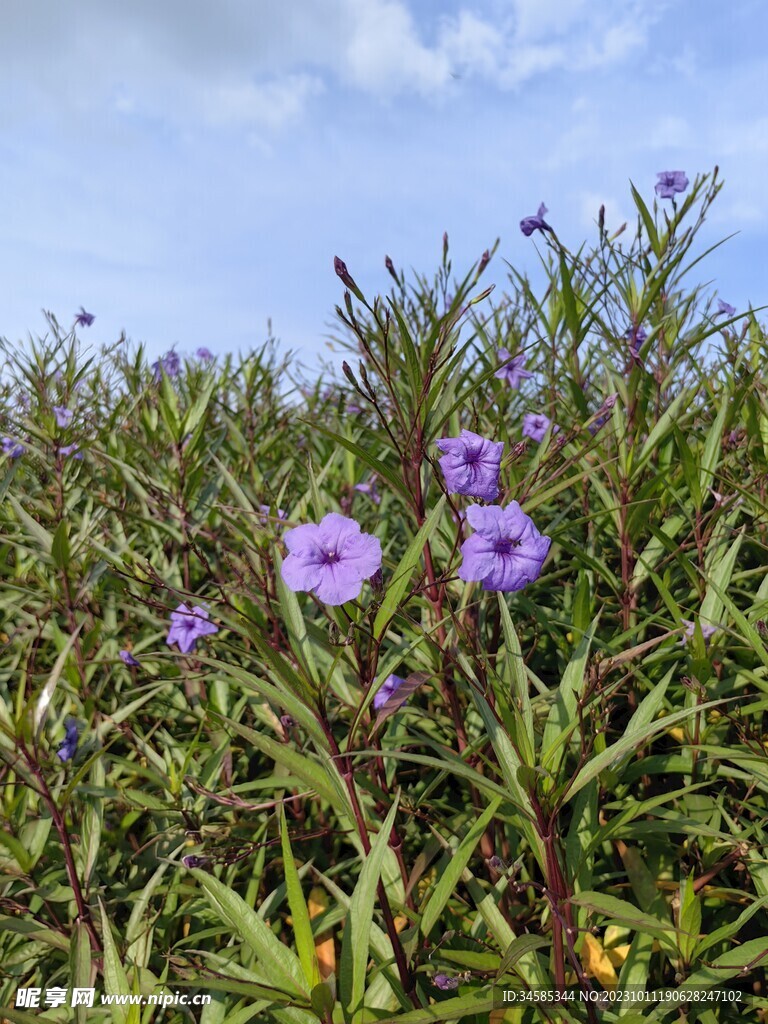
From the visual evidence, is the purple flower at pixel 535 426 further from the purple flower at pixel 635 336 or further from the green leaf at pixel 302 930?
the green leaf at pixel 302 930

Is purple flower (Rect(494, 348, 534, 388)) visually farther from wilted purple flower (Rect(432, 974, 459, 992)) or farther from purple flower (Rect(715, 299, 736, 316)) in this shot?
wilted purple flower (Rect(432, 974, 459, 992))

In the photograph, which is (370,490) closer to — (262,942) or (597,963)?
(597,963)

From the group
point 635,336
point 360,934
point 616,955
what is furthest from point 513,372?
point 360,934

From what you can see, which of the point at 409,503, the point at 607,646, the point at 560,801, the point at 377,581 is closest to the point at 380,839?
the point at 560,801

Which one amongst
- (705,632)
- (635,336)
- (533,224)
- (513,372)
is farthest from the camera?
(513,372)

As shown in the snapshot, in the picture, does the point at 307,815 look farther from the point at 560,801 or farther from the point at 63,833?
the point at 560,801

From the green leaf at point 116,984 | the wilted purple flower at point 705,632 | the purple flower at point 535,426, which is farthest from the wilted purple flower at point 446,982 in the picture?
the purple flower at point 535,426

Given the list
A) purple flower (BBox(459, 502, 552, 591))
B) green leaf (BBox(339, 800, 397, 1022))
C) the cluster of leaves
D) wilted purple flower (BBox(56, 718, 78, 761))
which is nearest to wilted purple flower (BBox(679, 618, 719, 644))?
the cluster of leaves
